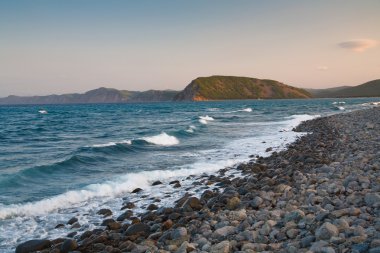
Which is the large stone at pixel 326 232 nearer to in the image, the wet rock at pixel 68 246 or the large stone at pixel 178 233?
the large stone at pixel 178 233

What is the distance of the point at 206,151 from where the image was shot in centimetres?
1878

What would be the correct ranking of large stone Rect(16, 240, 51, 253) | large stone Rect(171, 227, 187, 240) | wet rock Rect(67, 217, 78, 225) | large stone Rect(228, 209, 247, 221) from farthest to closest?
wet rock Rect(67, 217, 78, 225)
large stone Rect(228, 209, 247, 221)
large stone Rect(16, 240, 51, 253)
large stone Rect(171, 227, 187, 240)

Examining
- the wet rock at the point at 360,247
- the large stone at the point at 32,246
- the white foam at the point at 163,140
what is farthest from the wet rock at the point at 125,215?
the white foam at the point at 163,140

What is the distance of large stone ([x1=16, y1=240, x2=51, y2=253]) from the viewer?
21.2 ft

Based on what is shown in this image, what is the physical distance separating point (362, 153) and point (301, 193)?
5.42m

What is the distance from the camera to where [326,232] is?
16.6 feet

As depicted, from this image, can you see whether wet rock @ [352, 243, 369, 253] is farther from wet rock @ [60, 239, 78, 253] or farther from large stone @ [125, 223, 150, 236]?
wet rock @ [60, 239, 78, 253]

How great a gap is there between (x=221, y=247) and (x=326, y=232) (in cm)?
155

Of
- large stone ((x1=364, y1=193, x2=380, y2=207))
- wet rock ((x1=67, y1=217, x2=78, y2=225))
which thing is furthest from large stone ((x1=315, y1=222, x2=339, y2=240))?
wet rock ((x1=67, y1=217, x2=78, y2=225))

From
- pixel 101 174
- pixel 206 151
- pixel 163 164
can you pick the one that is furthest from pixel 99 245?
pixel 206 151

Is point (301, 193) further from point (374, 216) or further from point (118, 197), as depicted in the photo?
point (118, 197)

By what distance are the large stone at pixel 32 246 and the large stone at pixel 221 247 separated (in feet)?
11.0

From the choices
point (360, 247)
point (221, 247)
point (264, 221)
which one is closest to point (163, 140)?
point (264, 221)

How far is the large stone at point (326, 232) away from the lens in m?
5.01
